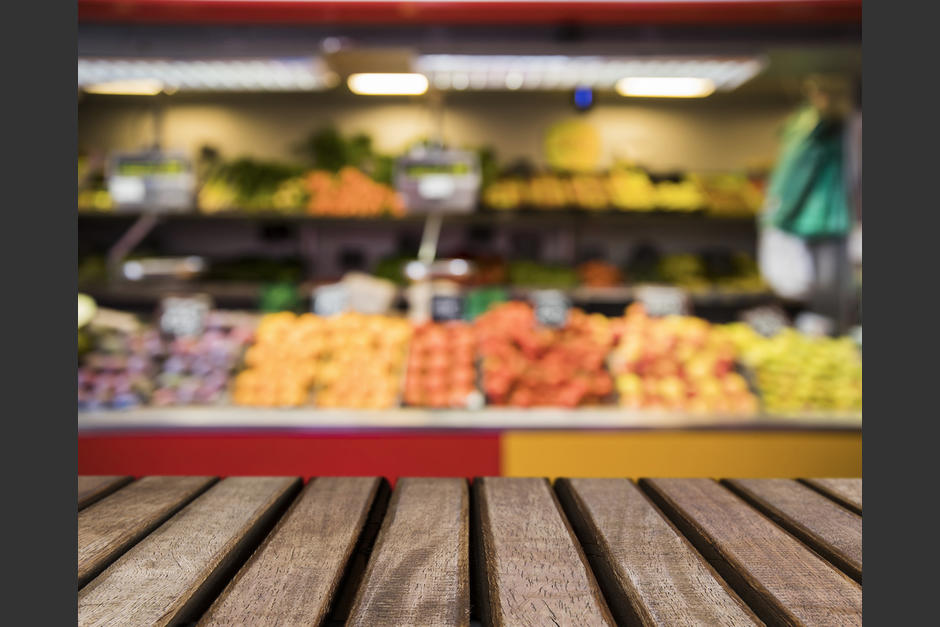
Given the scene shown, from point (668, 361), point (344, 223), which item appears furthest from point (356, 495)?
point (344, 223)

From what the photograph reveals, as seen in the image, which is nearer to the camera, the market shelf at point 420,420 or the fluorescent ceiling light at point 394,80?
the market shelf at point 420,420

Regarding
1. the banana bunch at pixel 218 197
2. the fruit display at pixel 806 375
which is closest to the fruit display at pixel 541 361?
the fruit display at pixel 806 375

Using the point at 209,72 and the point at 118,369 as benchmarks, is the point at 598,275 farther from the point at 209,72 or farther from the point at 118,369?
the point at 118,369

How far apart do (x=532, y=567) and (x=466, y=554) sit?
0.38 feet

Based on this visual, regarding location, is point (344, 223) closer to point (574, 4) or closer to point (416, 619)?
point (574, 4)

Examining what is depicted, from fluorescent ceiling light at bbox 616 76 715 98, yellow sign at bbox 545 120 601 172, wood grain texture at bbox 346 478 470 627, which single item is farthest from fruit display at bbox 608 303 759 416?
yellow sign at bbox 545 120 601 172

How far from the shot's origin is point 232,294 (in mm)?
5777

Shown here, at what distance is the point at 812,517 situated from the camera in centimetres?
145

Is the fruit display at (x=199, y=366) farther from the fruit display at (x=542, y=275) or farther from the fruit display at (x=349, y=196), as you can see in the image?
the fruit display at (x=542, y=275)

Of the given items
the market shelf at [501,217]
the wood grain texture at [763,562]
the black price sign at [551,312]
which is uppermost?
the market shelf at [501,217]

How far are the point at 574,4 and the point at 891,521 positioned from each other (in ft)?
13.3

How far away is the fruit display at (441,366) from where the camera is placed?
342cm

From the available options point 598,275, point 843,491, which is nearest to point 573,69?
point 598,275

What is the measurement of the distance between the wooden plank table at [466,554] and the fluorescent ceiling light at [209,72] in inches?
90.3
